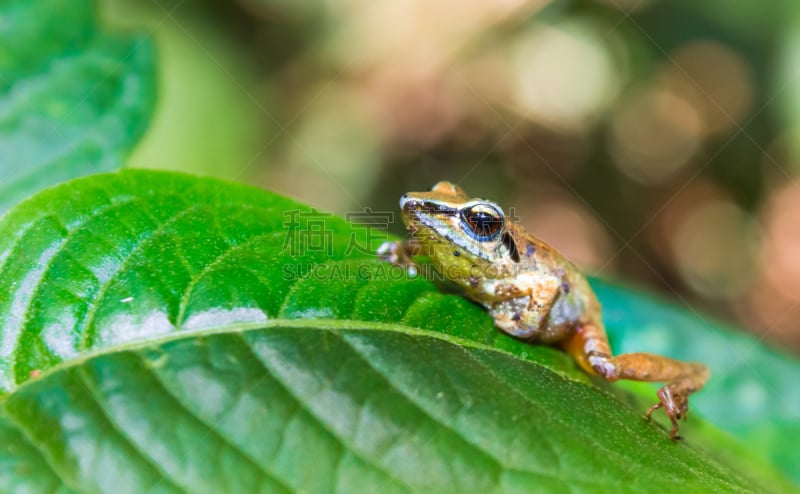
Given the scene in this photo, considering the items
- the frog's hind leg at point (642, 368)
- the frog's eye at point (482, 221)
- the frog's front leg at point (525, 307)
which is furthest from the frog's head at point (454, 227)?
the frog's hind leg at point (642, 368)

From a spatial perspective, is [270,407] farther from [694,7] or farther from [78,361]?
[694,7]

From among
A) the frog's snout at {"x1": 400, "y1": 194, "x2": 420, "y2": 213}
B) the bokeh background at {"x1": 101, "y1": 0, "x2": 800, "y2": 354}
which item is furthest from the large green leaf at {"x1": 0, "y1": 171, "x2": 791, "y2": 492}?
the bokeh background at {"x1": 101, "y1": 0, "x2": 800, "y2": 354}

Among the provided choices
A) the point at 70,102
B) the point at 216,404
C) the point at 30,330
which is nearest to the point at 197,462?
the point at 216,404

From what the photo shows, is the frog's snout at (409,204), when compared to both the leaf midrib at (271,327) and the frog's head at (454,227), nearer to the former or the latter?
the frog's head at (454,227)

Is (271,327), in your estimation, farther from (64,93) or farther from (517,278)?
(64,93)

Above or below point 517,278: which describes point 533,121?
above

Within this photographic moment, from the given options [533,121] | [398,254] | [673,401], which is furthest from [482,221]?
[533,121]

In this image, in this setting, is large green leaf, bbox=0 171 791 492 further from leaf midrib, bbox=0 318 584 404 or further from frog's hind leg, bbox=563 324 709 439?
frog's hind leg, bbox=563 324 709 439
